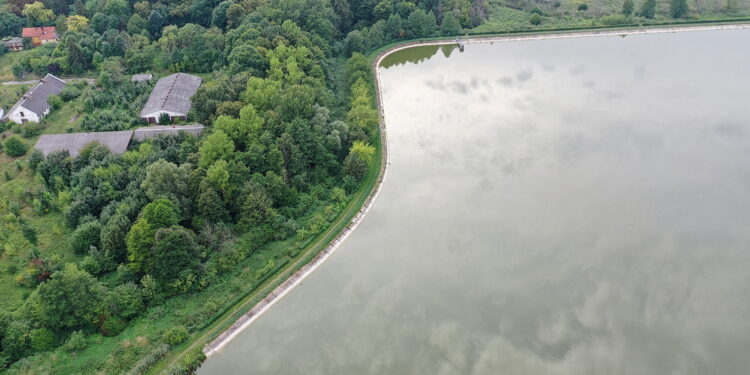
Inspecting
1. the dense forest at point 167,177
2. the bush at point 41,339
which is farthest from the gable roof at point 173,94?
the bush at point 41,339

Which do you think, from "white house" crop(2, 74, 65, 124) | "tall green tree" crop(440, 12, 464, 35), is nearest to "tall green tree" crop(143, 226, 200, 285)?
"white house" crop(2, 74, 65, 124)

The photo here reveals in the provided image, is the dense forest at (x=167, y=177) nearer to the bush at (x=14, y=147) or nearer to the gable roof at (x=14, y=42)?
the bush at (x=14, y=147)

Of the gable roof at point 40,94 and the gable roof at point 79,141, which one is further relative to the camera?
the gable roof at point 40,94

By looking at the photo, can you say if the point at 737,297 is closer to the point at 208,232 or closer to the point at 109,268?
the point at 208,232

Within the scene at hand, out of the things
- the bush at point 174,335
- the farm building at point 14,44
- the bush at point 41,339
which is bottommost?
the bush at point 174,335

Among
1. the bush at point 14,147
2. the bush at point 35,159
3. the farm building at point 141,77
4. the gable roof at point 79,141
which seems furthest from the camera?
the farm building at point 141,77

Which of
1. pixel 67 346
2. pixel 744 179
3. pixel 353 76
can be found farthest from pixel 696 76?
pixel 67 346

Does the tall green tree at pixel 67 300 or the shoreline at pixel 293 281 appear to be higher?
the tall green tree at pixel 67 300

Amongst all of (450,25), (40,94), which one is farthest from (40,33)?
(450,25)
